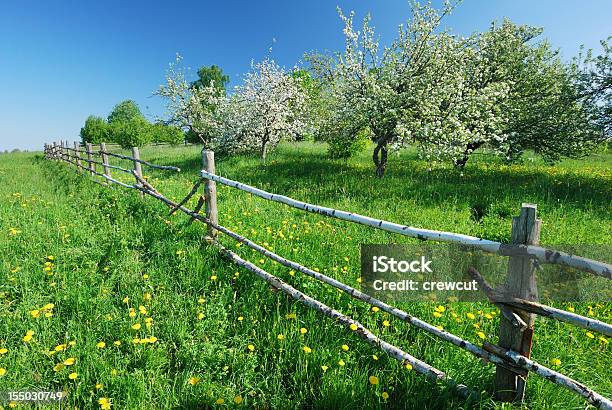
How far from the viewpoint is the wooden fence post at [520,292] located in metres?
2.00

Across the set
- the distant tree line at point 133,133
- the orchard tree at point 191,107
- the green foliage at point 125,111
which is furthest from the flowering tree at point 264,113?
the green foliage at point 125,111

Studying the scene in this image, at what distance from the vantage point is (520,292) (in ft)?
6.88

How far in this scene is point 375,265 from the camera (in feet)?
15.0

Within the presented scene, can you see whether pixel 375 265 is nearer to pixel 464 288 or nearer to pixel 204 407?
pixel 464 288

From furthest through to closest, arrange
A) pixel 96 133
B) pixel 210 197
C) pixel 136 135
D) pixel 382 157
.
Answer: pixel 96 133
pixel 136 135
pixel 382 157
pixel 210 197

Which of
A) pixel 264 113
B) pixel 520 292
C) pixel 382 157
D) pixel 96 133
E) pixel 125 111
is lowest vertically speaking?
pixel 520 292

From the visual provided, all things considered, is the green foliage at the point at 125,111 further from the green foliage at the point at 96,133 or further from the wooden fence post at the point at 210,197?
the wooden fence post at the point at 210,197

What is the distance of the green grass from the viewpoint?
2.62 m

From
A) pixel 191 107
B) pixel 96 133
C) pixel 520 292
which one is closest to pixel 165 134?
pixel 96 133

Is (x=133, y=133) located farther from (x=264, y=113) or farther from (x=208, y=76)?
(x=264, y=113)

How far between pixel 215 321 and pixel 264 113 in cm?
1619

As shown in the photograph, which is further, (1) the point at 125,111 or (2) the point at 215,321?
(1) the point at 125,111

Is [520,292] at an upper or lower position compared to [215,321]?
upper

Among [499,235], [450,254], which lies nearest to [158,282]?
[450,254]
